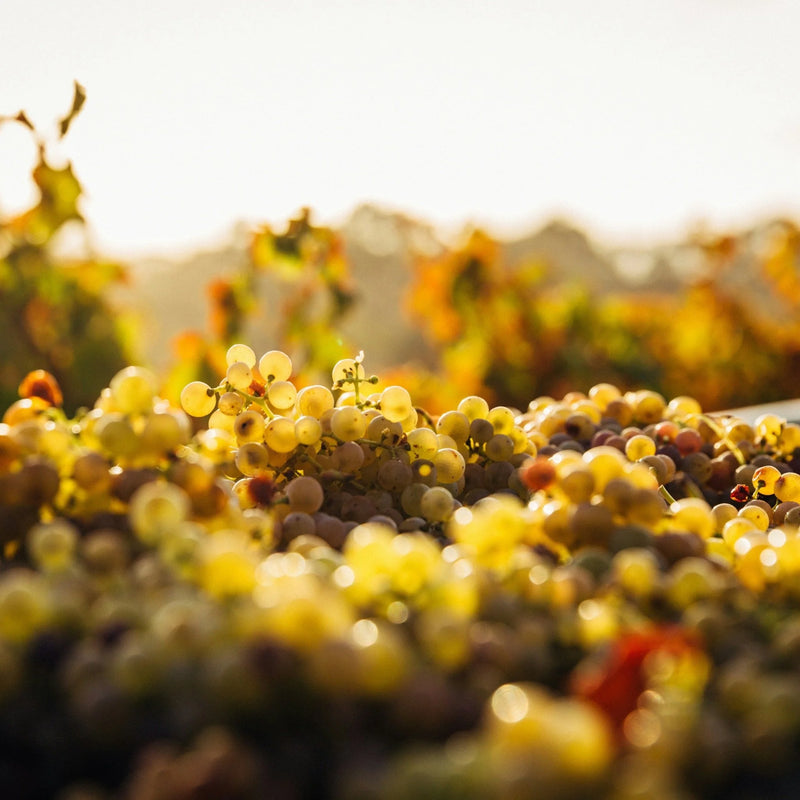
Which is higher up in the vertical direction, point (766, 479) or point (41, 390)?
point (766, 479)

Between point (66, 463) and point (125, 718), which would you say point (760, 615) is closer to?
point (125, 718)

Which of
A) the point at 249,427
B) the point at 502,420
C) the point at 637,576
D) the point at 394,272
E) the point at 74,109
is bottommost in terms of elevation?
the point at 637,576

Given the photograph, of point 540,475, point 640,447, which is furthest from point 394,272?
point 540,475

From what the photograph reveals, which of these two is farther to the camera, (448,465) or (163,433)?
(448,465)

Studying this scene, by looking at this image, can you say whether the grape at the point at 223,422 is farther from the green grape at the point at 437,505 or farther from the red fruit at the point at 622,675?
the red fruit at the point at 622,675

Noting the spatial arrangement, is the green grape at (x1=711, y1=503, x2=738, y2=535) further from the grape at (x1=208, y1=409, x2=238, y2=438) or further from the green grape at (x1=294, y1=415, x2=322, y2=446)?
the grape at (x1=208, y1=409, x2=238, y2=438)

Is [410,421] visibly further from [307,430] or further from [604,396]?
[604,396]

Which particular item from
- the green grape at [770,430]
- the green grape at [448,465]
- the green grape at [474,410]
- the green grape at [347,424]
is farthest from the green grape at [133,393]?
the green grape at [770,430]
